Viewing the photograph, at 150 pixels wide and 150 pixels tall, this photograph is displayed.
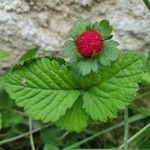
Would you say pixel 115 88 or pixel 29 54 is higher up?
pixel 29 54

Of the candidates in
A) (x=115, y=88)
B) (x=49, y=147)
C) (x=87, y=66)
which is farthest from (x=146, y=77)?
(x=49, y=147)

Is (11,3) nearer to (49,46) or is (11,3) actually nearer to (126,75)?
(49,46)

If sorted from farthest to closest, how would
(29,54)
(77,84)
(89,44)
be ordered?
1. (29,54)
2. (77,84)
3. (89,44)

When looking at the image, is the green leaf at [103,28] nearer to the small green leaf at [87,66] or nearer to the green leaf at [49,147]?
the small green leaf at [87,66]

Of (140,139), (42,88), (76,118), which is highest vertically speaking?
(42,88)

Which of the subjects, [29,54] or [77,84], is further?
[29,54]

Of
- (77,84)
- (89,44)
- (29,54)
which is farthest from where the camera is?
(29,54)

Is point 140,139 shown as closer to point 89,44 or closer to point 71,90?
point 71,90

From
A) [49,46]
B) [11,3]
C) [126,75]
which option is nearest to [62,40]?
[49,46]
